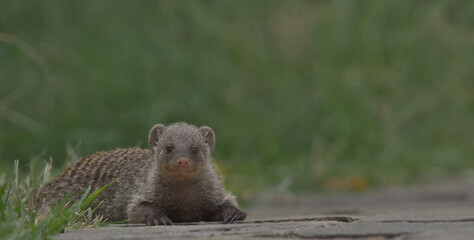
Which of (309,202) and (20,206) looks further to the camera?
(309,202)

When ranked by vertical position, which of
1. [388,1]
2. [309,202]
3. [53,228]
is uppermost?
[388,1]

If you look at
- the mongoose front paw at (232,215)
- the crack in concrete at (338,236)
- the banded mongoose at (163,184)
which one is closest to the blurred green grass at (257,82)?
the banded mongoose at (163,184)

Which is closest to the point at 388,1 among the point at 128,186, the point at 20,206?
the point at 128,186

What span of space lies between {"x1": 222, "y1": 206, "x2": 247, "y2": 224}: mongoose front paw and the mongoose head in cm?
26

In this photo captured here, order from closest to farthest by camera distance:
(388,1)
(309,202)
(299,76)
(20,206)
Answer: (20,206), (309,202), (299,76), (388,1)

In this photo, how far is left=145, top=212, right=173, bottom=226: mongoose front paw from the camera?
4.19 metres

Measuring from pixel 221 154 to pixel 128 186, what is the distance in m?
4.25

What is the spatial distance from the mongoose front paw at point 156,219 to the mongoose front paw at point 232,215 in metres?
0.28

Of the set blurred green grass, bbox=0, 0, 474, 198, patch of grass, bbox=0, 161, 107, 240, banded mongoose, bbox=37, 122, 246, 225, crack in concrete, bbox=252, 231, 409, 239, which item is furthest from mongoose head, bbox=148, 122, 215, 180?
blurred green grass, bbox=0, 0, 474, 198

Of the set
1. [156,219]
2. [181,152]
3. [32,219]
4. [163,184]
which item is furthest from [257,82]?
[32,219]

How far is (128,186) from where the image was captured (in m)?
4.88

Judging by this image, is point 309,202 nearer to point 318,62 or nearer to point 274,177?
point 274,177

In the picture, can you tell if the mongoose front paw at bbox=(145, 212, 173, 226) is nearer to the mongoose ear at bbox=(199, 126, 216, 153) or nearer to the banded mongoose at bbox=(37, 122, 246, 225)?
the banded mongoose at bbox=(37, 122, 246, 225)

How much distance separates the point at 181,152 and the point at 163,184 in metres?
0.27
